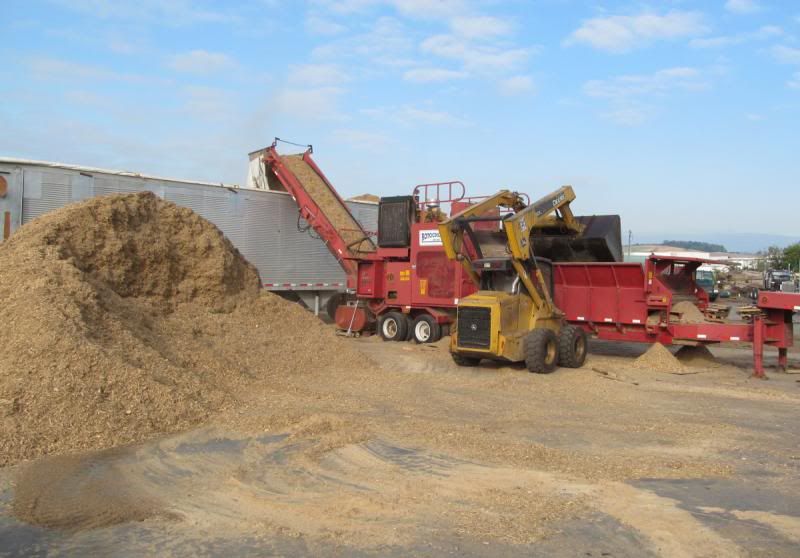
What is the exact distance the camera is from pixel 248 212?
18922 mm

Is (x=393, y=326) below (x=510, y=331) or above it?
Result: below

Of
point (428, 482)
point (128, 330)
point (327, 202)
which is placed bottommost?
point (428, 482)

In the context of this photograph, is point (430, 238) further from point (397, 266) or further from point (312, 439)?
point (312, 439)

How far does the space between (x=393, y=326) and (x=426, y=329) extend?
97cm

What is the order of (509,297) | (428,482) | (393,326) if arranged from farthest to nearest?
(393,326) < (509,297) < (428,482)

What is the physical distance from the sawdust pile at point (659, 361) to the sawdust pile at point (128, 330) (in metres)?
5.27

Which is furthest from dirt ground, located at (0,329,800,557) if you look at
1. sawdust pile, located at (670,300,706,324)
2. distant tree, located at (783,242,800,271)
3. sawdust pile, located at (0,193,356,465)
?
distant tree, located at (783,242,800,271)

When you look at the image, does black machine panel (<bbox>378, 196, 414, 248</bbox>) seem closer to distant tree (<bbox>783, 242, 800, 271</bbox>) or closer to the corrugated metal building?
the corrugated metal building

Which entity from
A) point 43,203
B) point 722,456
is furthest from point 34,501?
point 43,203

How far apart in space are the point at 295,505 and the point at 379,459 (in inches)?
53.9

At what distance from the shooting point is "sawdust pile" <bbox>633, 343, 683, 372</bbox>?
41.3 feet

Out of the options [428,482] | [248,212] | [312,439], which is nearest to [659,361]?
[312,439]

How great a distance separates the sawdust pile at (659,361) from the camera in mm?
12594

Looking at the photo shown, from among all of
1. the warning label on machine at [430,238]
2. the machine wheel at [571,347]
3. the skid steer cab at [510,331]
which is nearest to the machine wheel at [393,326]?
the warning label on machine at [430,238]
